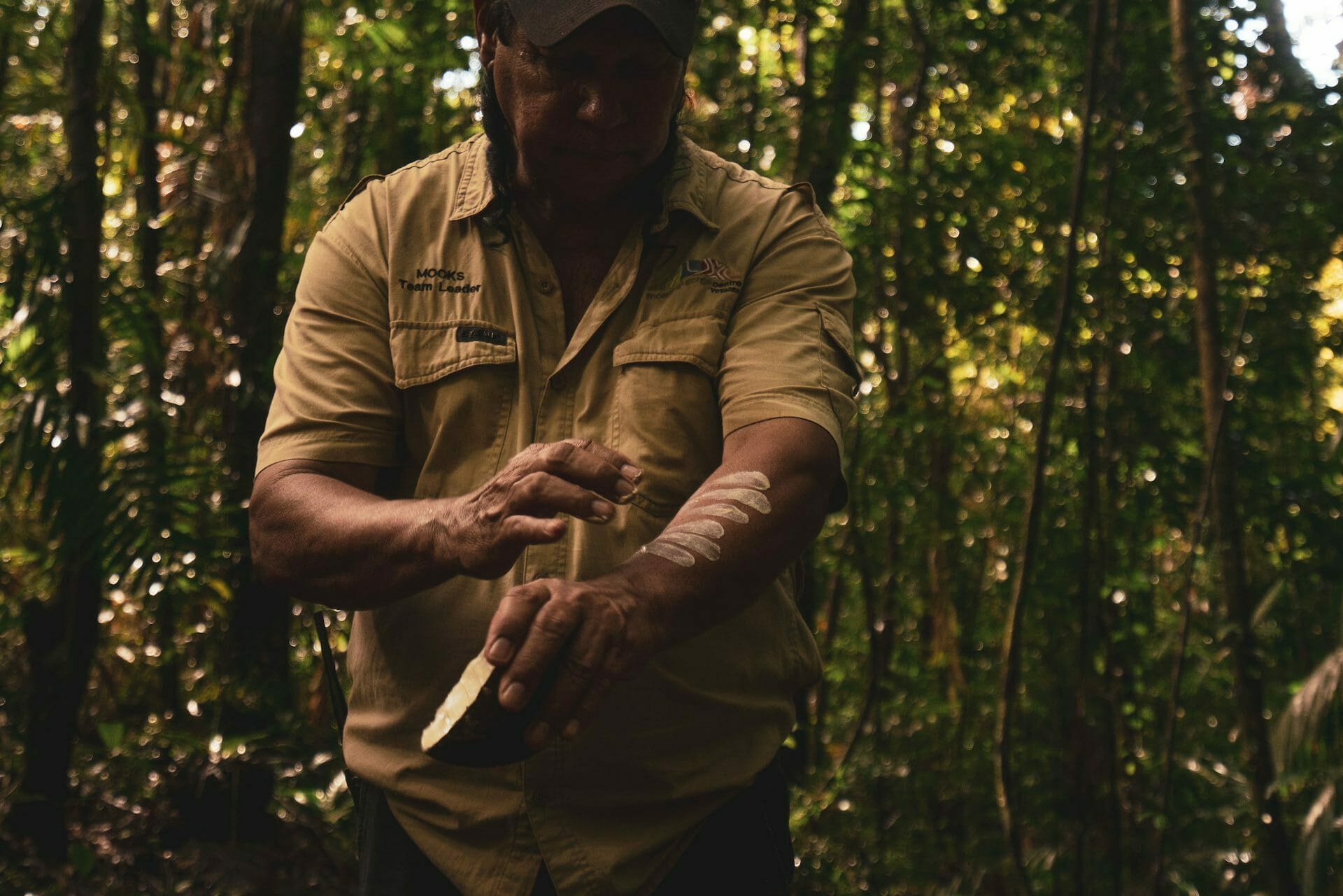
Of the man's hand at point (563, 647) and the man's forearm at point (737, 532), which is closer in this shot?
the man's hand at point (563, 647)

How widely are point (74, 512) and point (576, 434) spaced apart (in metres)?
1.84

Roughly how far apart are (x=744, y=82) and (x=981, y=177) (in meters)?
0.90

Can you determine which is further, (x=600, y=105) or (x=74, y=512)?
(x=74, y=512)

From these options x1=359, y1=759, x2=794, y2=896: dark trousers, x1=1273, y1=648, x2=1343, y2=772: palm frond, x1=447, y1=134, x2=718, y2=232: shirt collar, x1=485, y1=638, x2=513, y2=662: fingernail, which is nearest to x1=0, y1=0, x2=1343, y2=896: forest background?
x1=1273, y1=648, x2=1343, y2=772: palm frond

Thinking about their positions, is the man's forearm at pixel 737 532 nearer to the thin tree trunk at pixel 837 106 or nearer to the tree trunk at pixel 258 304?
the tree trunk at pixel 258 304

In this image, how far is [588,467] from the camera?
55.5 inches

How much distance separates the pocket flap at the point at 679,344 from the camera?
1704mm

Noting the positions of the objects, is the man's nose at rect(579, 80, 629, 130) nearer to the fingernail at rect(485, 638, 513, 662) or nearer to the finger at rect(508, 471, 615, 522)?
the finger at rect(508, 471, 615, 522)

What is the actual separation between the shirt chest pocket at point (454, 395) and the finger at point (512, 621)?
14.1 inches

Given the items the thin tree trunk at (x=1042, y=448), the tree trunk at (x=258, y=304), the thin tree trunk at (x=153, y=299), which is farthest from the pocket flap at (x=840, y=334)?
the tree trunk at (x=258, y=304)

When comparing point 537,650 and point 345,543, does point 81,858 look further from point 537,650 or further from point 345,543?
point 537,650

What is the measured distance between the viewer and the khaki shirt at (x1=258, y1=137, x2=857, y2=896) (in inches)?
64.0

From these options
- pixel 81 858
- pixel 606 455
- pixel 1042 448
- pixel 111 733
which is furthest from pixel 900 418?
pixel 606 455

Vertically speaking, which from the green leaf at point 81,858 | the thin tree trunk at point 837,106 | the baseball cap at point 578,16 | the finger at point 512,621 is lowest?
the green leaf at point 81,858
